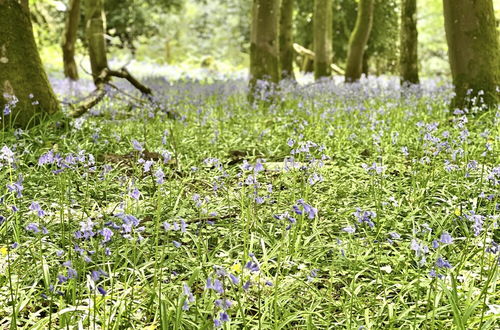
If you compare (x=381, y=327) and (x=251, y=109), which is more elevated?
(x=251, y=109)

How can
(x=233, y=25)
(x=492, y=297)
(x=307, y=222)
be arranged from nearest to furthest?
1. (x=492, y=297)
2. (x=307, y=222)
3. (x=233, y=25)

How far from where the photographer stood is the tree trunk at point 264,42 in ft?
32.9

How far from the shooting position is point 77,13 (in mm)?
13609

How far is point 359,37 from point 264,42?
7324 mm

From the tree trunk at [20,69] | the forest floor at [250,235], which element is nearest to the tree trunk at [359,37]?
the forest floor at [250,235]

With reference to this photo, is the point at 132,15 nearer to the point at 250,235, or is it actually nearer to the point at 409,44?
the point at 409,44

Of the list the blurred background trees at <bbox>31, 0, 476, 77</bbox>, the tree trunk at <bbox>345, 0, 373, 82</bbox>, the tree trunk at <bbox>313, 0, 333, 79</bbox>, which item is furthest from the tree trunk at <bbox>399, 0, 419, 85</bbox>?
the blurred background trees at <bbox>31, 0, 476, 77</bbox>

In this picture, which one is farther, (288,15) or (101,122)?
(288,15)

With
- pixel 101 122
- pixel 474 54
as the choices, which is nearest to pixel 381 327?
pixel 101 122

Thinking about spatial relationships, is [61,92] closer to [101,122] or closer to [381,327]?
[101,122]

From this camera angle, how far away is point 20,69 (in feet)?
19.3

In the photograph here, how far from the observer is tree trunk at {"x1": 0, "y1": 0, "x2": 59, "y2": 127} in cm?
579

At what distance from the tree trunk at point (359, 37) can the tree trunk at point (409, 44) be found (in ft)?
9.68

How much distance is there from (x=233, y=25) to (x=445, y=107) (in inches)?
1671
